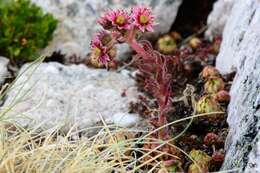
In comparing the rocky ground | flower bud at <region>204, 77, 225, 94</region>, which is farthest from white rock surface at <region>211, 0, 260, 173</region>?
flower bud at <region>204, 77, 225, 94</region>

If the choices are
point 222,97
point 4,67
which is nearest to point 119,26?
point 222,97

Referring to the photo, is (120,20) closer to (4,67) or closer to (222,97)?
(222,97)

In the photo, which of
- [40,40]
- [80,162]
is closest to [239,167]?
[80,162]

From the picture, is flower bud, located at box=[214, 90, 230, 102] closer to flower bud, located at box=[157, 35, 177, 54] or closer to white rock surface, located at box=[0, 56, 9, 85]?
flower bud, located at box=[157, 35, 177, 54]

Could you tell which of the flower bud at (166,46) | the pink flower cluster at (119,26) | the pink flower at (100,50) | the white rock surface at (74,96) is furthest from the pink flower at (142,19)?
the flower bud at (166,46)

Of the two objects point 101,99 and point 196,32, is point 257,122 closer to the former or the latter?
point 101,99

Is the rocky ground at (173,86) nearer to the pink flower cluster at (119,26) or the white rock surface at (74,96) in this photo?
the white rock surface at (74,96)
